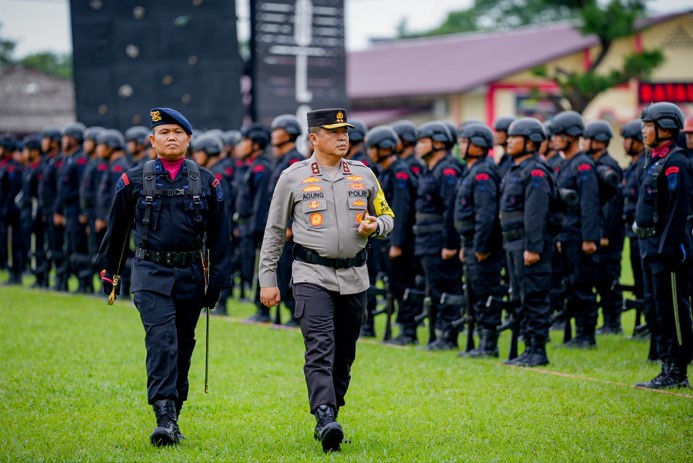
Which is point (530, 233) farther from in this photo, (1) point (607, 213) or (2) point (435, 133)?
(1) point (607, 213)

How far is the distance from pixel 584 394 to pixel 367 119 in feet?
102

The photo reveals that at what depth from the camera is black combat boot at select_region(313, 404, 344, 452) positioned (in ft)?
22.3

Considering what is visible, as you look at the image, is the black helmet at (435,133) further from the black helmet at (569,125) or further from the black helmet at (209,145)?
the black helmet at (209,145)

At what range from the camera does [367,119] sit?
3972 cm

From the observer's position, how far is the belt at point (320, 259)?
7152mm

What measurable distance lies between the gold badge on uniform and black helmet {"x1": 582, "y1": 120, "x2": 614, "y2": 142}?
242 inches

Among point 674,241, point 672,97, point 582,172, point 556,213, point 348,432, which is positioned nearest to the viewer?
point 348,432

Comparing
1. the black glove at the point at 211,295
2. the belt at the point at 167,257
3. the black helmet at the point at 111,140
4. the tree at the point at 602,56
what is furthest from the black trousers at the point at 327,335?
the tree at the point at 602,56

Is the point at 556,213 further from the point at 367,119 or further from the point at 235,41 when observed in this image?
the point at 367,119

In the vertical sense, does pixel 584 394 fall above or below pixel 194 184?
below

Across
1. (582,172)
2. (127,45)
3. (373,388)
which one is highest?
(127,45)

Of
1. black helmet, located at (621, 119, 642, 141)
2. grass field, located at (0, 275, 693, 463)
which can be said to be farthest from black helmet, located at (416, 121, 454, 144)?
grass field, located at (0, 275, 693, 463)

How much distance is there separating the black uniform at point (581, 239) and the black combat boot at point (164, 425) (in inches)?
232

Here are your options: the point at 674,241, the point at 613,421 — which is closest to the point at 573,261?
the point at 674,241
